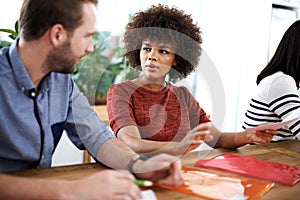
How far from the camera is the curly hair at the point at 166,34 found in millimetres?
1816

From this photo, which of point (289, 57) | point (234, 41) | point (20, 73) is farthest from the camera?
point (234, 41)

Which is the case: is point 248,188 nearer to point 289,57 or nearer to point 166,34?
point 166,34

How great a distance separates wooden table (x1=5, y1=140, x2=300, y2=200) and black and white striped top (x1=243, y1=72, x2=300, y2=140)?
0.15 metres

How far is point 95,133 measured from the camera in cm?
134

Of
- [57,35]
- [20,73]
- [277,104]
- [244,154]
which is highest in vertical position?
[57,35]

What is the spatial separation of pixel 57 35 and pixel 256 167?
0.79m

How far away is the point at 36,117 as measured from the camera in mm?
1140

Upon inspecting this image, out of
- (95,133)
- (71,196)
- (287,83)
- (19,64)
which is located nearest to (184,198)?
(71,196)

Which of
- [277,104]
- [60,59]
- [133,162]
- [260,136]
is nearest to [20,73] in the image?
[60,59]

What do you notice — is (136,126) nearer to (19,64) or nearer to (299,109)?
(19,64)

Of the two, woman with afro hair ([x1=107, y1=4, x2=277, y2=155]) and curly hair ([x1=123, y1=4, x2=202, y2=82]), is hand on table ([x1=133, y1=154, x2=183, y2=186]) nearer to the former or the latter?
woman with afro hair ([x1=107, y1=4, x2=277, y2=155])

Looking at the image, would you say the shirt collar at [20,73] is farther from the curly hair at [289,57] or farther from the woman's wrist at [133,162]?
the curly hair at [289,57]

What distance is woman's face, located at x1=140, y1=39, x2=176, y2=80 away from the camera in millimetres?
1711

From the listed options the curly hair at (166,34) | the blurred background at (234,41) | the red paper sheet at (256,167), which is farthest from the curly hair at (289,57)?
the blurred background at (234,41)
